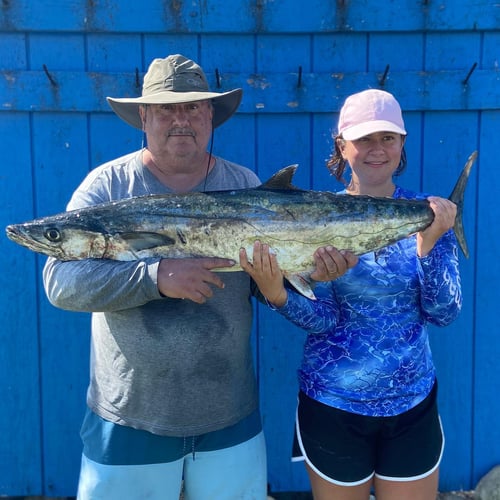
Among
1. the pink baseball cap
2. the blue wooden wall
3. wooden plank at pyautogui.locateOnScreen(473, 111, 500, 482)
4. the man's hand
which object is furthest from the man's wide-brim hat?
wooden plank at pyautogui.locateOnScreen(473, 111, 500, 482)

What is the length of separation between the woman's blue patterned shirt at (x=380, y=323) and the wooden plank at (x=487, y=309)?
41.5 inches

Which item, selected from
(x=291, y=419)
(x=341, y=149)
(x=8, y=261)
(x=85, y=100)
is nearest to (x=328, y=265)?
(x=341, y=149)

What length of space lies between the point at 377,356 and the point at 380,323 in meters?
0.13

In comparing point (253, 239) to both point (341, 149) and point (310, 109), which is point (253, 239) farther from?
point (310, 109)

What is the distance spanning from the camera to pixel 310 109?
3.05 m

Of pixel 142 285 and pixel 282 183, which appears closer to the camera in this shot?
pixel 142 285

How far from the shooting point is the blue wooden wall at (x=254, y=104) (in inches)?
119

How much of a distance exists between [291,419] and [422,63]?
83.8 inches

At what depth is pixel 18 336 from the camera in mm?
3160

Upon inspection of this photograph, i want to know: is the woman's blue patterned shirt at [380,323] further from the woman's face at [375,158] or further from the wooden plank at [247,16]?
the wooden plank at [247,16]

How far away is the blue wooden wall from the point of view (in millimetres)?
3018

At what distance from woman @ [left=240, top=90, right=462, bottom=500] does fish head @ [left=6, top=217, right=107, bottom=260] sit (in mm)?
650

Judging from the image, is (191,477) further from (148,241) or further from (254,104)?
(254,104)

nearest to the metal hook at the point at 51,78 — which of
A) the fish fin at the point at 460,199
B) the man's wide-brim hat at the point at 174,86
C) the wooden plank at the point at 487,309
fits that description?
the man's wide-brim hat at the point at 174,86
